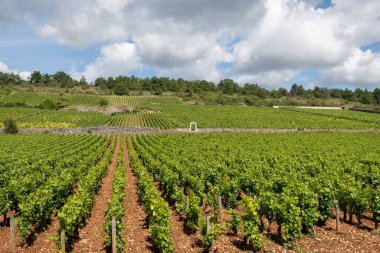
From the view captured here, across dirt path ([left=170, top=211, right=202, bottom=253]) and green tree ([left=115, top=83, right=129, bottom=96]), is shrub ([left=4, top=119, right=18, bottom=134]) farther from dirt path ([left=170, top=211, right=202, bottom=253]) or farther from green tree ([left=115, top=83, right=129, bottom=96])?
green tree ([left=115, top=83, right=129, bottom=96])

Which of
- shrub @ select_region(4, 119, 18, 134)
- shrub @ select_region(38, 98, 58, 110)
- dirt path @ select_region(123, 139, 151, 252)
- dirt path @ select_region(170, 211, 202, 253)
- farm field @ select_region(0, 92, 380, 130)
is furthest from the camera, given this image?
shrub @ select_region(38, 98, 58, 110)

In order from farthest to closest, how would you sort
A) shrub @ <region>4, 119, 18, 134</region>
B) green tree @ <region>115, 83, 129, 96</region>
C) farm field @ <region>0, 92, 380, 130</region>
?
green tree @ <region>115, 83, 129, 96</region>
farm field @ <region>0, 92, 380, 130</region>
shrub @ <region>4, 119, 18, 134</region>

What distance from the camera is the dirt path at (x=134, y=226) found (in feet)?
42.2

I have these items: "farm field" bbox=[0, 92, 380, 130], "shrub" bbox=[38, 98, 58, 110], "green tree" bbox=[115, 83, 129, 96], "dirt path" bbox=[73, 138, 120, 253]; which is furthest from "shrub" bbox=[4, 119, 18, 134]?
"green tree" bbox=[115, 83, 129, 96]

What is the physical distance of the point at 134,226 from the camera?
15.0 m

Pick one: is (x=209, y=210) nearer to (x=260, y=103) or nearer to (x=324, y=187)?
(x=324, y=187)

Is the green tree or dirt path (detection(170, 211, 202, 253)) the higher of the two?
the green tree

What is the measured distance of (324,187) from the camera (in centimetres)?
1588

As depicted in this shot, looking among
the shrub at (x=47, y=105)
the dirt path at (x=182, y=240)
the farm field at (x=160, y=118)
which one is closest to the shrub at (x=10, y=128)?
the farm field at (x=160, y=118)

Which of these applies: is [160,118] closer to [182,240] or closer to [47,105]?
[47,105]

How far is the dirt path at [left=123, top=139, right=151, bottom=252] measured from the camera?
12852mm

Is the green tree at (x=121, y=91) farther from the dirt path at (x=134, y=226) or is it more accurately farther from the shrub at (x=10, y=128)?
the dirt path at (x=134, y=226)

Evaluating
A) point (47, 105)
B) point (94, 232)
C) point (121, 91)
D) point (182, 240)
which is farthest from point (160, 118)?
point (182, 240)

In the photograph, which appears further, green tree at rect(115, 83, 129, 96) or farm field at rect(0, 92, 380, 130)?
green tree at rect(115, 83, 129, 96)
